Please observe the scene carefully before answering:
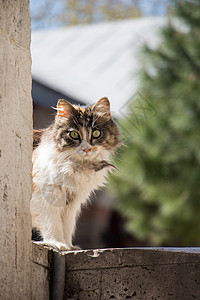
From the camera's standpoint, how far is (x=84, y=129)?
119 inches

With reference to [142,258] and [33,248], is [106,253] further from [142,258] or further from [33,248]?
[33,248]

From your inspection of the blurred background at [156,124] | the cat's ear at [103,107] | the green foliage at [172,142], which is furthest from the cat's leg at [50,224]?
the green foliage at [172,142]

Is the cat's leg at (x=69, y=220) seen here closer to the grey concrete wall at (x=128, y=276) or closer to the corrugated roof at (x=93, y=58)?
the grey concrete wall at (x=128, y=276)

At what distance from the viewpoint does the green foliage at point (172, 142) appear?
8367 millimetres

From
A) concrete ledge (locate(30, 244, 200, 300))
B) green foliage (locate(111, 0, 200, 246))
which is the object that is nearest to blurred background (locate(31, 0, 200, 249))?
green foliage (locate(111, 0, 200, 246))

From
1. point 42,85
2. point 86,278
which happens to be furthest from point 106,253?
point 42,85

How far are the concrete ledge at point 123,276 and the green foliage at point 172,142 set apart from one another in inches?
226

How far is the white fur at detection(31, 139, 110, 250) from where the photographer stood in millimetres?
2990

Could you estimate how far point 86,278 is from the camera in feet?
8.16

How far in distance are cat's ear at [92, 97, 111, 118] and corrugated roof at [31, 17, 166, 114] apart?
419 centimetres

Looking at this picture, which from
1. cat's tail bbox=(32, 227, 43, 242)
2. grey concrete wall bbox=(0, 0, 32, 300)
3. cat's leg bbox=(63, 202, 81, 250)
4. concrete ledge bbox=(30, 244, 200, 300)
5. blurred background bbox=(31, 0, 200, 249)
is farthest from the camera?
blurred background bbox=(31, 0, 200, 249)

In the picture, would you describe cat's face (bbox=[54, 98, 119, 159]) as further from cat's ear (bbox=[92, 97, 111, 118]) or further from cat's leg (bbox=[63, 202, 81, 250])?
cat's leg (bbox=[63, 202, 81, 250])

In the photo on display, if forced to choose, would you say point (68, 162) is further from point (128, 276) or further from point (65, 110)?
point (128, 276)

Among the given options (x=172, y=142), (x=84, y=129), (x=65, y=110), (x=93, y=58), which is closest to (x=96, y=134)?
(x=84, y=129)
